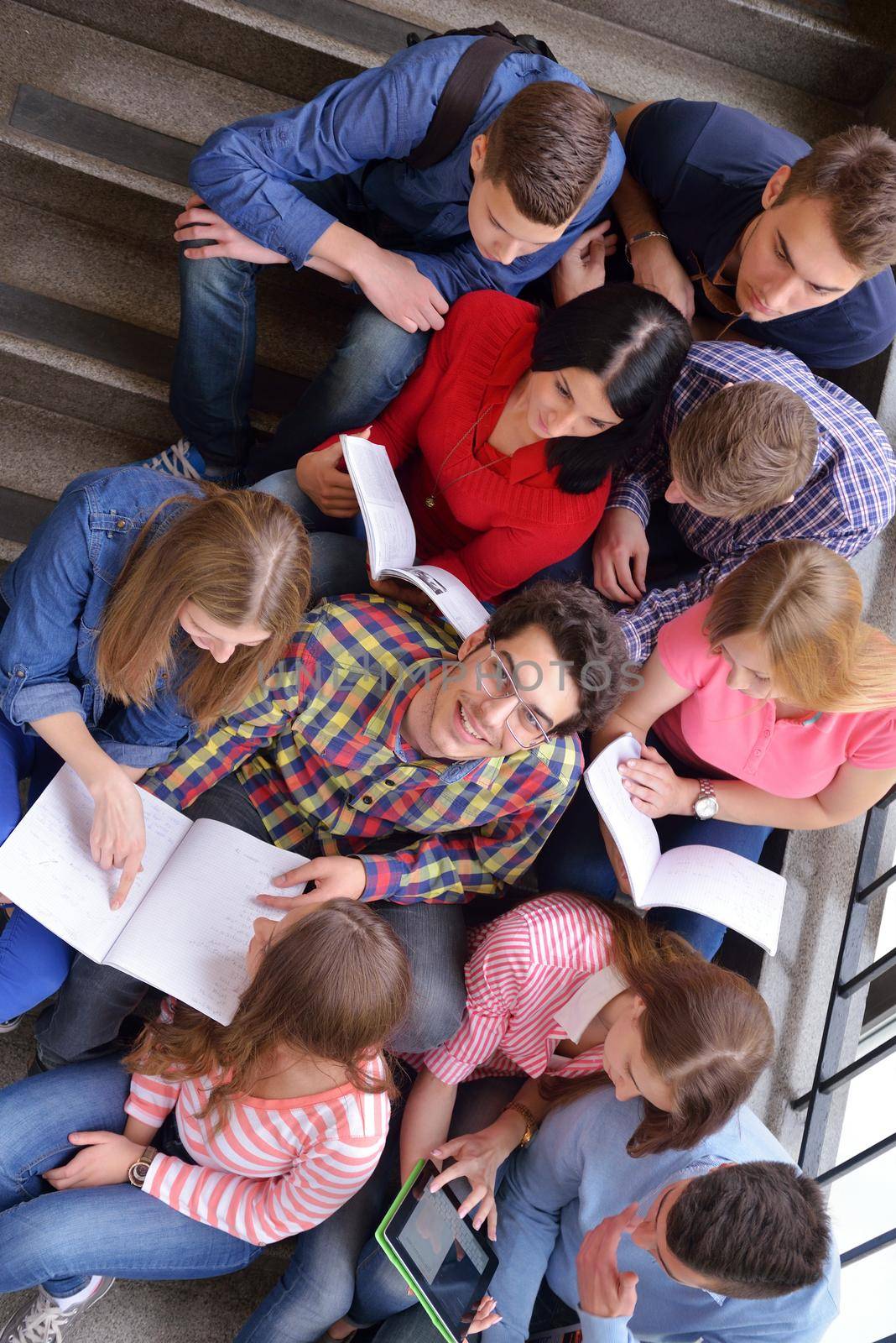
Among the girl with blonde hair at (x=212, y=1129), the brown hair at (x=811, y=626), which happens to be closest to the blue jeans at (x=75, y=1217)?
the girl with blonde hair at (x=212, y=1129)

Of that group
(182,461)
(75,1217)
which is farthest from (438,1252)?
(182,461)

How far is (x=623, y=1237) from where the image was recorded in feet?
5.43

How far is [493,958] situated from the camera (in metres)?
1.74

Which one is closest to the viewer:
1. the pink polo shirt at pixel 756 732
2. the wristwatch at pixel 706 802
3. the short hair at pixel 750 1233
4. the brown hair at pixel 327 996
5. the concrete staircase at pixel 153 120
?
the short hair at pixel 750 1233

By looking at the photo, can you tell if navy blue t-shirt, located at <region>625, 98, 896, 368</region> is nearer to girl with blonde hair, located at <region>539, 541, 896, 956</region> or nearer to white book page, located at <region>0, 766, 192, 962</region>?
girl with blonde hair, located at <region>539, 541, 896, 956</region>

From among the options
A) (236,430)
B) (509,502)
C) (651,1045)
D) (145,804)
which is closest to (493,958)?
(651,1045)

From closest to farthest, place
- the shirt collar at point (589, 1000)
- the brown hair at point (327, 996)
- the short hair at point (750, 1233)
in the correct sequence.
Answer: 1. the short hair at point (750, 1233)
2. the brown hair at point (327, 996)
3. the shirt collar at point (589, 1000)

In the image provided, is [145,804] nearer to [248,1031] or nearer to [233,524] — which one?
[248,1031]

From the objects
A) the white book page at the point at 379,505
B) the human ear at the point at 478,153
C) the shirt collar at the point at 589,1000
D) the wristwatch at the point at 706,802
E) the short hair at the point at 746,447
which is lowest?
the shirt collar at the point at 589,1000

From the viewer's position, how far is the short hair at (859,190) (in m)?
1.55

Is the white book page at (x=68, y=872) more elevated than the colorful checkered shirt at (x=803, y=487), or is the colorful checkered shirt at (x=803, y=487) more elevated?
the colorful checkered shirt at (x=803, y=487)

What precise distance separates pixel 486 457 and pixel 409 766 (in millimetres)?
618

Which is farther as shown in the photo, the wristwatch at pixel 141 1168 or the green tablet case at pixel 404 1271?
the wristwatch at pixel 141 1168

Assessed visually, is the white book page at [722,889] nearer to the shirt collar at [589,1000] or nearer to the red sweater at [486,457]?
the shirt collar at [589,1000]
